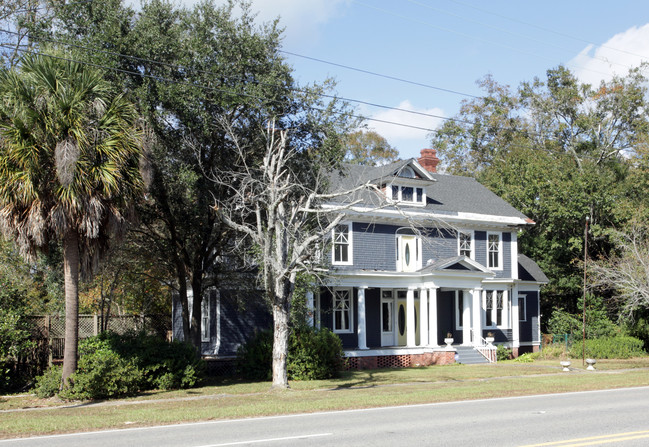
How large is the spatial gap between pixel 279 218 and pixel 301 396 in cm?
506

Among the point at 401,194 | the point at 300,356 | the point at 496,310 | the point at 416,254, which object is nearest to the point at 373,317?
the point at 416,254

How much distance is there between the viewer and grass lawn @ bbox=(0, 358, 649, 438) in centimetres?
1340

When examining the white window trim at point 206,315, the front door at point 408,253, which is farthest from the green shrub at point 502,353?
the white window trim at point 206,315

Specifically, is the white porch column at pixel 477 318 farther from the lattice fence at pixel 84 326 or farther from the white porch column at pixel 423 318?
the lattice fence at pixel 84 326

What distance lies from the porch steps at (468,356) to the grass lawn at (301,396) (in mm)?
3508

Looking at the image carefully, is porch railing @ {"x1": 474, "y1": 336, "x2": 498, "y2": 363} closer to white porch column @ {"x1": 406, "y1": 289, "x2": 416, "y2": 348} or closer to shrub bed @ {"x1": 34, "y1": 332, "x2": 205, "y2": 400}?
white porch column @ {"x1": 406, "y1": 289, "x2": 416, "y2": 348}

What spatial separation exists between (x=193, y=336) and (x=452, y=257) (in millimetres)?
13368

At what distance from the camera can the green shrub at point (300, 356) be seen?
2234 centimetres

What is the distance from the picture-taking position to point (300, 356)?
73.3ft

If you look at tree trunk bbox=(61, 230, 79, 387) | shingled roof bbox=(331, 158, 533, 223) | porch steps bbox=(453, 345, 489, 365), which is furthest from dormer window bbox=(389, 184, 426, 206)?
tree trunk bbox=(61, 230, 79, 387)

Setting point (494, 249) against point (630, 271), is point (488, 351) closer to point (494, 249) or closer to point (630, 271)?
point (494, 249)

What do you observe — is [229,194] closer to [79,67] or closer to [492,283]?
[79,67]

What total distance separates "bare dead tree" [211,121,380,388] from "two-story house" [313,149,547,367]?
518 cm

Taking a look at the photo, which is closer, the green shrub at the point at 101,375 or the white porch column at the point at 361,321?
the green shrub at the point at 101,375
